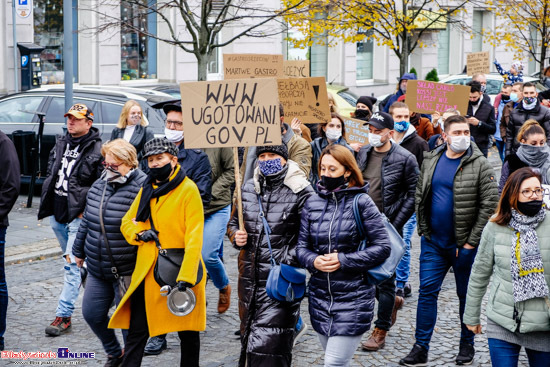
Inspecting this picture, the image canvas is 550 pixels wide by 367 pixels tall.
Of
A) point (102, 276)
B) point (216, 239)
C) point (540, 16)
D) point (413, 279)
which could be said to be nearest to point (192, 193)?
point (102, 276)

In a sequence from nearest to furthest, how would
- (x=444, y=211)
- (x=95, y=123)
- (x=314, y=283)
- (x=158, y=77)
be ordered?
(x=314, y=283)
(x=444, y=211)
(x=95, y=123)
(x=158, y=77)

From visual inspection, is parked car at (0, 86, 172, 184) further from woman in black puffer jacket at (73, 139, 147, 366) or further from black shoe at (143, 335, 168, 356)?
woman in black puffer jacket at (73, 139, 147, 366)

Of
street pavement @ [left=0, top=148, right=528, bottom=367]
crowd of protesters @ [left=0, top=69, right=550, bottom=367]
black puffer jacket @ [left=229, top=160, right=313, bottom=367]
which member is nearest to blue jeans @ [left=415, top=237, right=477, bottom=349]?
crowd of protesters @ [left=0, top=69, right=550, bottom=367]

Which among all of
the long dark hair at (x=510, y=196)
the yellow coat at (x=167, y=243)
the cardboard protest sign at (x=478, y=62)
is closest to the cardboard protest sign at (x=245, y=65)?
the yellow coat at (x=167, y=243)

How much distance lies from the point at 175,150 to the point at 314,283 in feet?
4.49

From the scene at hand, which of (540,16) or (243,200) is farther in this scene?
(540,16)

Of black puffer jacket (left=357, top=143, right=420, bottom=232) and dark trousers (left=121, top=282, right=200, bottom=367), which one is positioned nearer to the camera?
dark trousers (left=121, top=282, right=200, bottom=367)

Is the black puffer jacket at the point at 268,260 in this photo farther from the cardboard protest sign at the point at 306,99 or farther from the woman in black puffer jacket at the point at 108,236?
the cardboard protest sign at the point at 306,99

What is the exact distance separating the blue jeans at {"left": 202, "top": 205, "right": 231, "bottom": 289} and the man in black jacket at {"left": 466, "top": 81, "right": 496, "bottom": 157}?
5.48 metres

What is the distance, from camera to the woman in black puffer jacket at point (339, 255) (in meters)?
5.43

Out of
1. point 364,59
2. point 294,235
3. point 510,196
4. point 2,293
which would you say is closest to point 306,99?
point 294,235

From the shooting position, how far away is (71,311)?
293 inches

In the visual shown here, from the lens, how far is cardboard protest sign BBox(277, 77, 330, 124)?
9984mm

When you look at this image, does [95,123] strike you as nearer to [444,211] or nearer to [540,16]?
[444,211]
